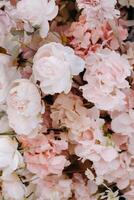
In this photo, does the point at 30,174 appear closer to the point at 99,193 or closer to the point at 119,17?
the point at 99,193

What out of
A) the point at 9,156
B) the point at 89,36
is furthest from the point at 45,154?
the point at 89,36

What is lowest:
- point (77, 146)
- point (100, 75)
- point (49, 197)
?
point (49, 197)

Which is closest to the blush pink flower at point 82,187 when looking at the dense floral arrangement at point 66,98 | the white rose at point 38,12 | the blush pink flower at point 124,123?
the dense floral arrangement at point 66,98

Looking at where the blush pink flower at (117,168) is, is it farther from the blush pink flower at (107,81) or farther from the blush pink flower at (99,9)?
the blush pink flower at (99,9)

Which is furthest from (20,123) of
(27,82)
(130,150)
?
(130,150)

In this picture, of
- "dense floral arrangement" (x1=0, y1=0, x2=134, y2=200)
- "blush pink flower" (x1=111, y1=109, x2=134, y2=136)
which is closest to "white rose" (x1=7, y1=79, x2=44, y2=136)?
"dense floral arrangement" (x1=0, y1=0, x2=134, y2=200)

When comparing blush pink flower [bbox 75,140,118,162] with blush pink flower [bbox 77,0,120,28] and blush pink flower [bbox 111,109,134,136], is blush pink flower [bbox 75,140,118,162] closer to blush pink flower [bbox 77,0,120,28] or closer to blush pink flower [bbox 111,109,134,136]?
blush pink flower [bbox 111,109,134,136]

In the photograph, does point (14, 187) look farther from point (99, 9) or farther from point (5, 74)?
point (99, 9)
